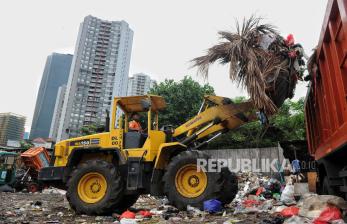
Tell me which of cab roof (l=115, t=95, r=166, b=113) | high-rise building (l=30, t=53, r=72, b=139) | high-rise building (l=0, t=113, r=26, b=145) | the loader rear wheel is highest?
high-rise building (l=30, t=53, r=72, b=139)

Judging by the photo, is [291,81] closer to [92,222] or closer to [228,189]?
[228,189]

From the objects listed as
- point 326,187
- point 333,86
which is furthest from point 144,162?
point 333,86

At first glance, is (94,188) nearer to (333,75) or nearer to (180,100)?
(333,75)

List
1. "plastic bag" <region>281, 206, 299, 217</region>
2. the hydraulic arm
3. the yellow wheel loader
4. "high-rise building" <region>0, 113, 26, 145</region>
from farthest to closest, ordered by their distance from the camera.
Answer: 1. "high-rise building" <region>0, 113, 26, 145</region>
2. the hydraulic arm
3. the yellow wheel loader
4. "plastic bag" <region>281, 206, 299, 217</region>

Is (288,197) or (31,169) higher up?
(31,169)

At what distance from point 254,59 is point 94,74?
146ft

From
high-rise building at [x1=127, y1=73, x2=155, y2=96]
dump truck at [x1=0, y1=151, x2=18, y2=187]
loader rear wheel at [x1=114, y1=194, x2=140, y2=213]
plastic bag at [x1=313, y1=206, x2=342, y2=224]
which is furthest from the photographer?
high-rise building at [x1=127, y1=73, x2=155, y2=96]

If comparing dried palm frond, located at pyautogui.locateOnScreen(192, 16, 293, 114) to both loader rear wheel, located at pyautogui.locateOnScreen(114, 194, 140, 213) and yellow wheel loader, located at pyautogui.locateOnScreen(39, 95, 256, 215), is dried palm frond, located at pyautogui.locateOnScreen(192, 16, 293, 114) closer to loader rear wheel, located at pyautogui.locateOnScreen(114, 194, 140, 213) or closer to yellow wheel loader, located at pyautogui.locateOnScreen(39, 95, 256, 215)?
yellow wheel loader, located at pyautogui.locateOnScreen(39, 95, 256, 215)

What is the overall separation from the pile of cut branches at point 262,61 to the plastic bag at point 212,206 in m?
1.58

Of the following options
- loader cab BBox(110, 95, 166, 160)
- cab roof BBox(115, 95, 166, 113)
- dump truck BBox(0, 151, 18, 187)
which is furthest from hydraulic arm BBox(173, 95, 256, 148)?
dump truck BBox(0, 151, 18, 187)

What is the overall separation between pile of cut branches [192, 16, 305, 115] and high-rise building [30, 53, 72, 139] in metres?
97.7

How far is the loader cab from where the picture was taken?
5.45 meters

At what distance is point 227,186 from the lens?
511 centimetres

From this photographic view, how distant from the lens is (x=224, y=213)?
443 centimetres
